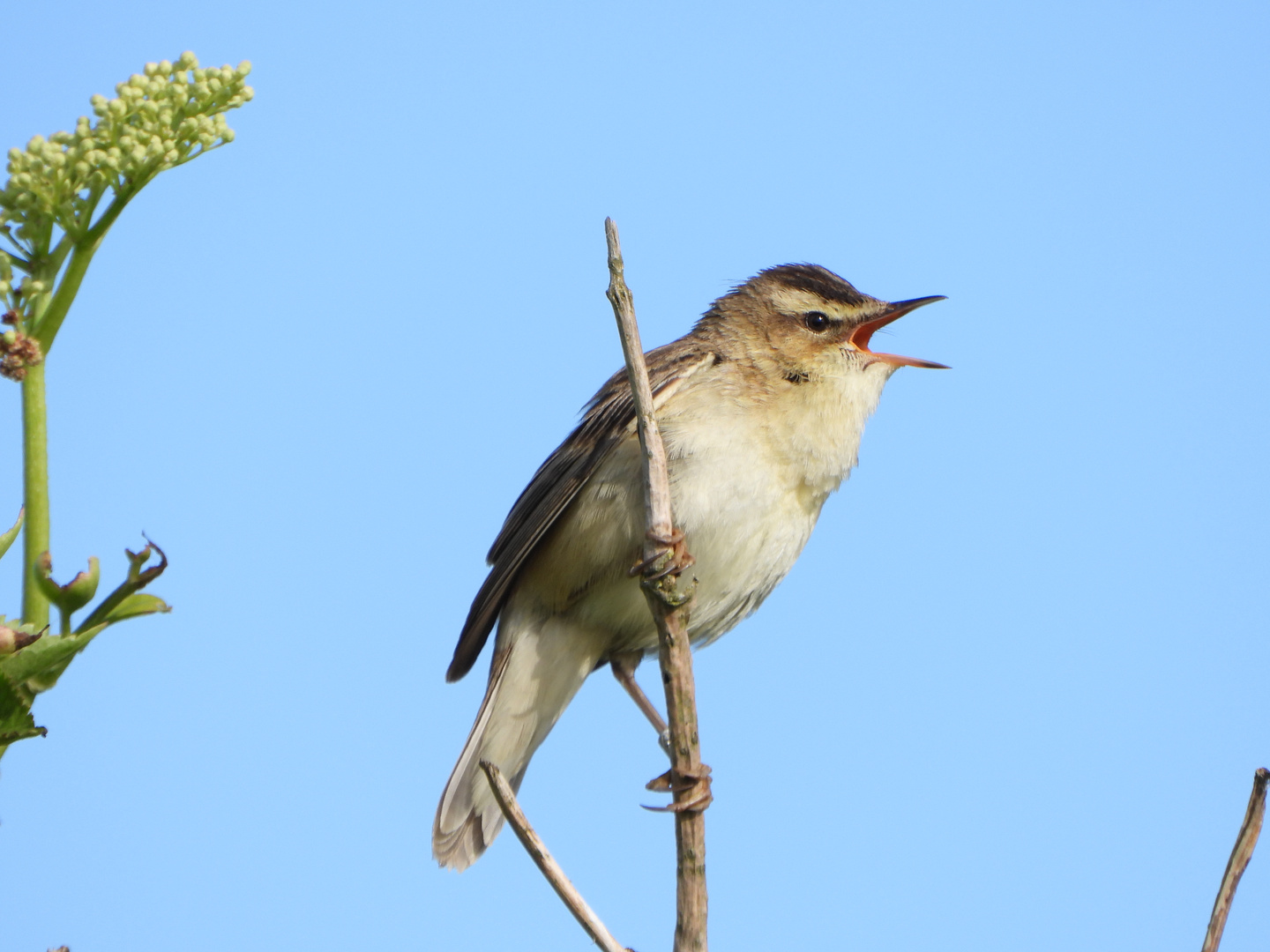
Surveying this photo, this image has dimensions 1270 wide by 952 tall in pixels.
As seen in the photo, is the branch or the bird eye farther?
the bird eye

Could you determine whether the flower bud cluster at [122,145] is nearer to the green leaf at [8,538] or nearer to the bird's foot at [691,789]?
the green leaf at [8,538]

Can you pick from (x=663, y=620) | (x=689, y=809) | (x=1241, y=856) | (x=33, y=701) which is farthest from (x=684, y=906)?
(x=33, y=701)

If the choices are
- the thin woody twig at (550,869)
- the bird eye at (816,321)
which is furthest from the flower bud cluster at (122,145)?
the bird eye at (816,321)

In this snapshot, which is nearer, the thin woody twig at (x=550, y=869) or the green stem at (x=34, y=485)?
the green stem at (x=34, y=485)

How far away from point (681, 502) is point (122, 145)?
3.51 meters

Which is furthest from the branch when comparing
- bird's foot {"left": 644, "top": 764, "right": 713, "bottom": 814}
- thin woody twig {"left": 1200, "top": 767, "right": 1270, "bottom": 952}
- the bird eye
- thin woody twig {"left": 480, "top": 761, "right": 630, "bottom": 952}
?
the bird eye

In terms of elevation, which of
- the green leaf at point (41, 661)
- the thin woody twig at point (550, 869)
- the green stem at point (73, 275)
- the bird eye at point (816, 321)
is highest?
the bird eye at point (816, 321)

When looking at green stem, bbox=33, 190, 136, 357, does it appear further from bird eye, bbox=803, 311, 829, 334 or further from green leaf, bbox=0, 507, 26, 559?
bird eye, bbox=803, 311, 829, 334

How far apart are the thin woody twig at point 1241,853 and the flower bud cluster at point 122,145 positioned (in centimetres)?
230

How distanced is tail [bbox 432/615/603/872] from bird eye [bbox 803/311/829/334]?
6.05 ft

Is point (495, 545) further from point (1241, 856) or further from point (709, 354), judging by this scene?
point (1241, 856)

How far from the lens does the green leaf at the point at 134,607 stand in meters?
1.66

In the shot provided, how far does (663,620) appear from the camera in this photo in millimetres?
3707

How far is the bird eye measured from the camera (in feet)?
19.6
